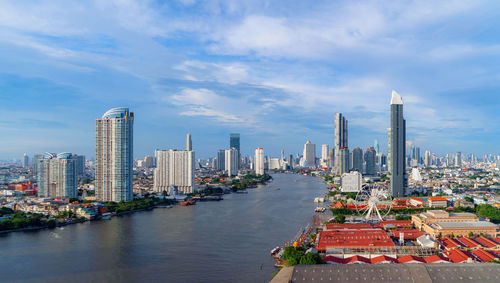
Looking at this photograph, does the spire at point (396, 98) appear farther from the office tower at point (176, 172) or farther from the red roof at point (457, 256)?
the red roof at point (457, 256)

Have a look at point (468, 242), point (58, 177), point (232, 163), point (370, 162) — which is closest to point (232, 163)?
point (232, 163)

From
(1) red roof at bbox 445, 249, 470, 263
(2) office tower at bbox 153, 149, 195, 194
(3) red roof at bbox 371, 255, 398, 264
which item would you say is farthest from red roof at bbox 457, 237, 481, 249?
(2) office tower at bbox 153, 149, 195, 194

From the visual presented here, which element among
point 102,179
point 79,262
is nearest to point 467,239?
point 79,262

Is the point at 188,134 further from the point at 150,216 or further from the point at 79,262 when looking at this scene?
the point at 79,262

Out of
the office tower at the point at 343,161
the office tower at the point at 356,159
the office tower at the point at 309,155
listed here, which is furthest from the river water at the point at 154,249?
the office tower at the point at 309,155

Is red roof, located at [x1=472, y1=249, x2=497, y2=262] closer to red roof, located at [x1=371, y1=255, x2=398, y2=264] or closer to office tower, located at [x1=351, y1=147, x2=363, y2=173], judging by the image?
red roof, located at [x1=371, y1=255, x2=398, y2=264]

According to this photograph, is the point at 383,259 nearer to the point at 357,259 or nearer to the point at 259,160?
the point at 357,259

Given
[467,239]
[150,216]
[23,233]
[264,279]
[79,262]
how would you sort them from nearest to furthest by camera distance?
[264,279], [79,262], [467,239], [23,233], [150,216]
